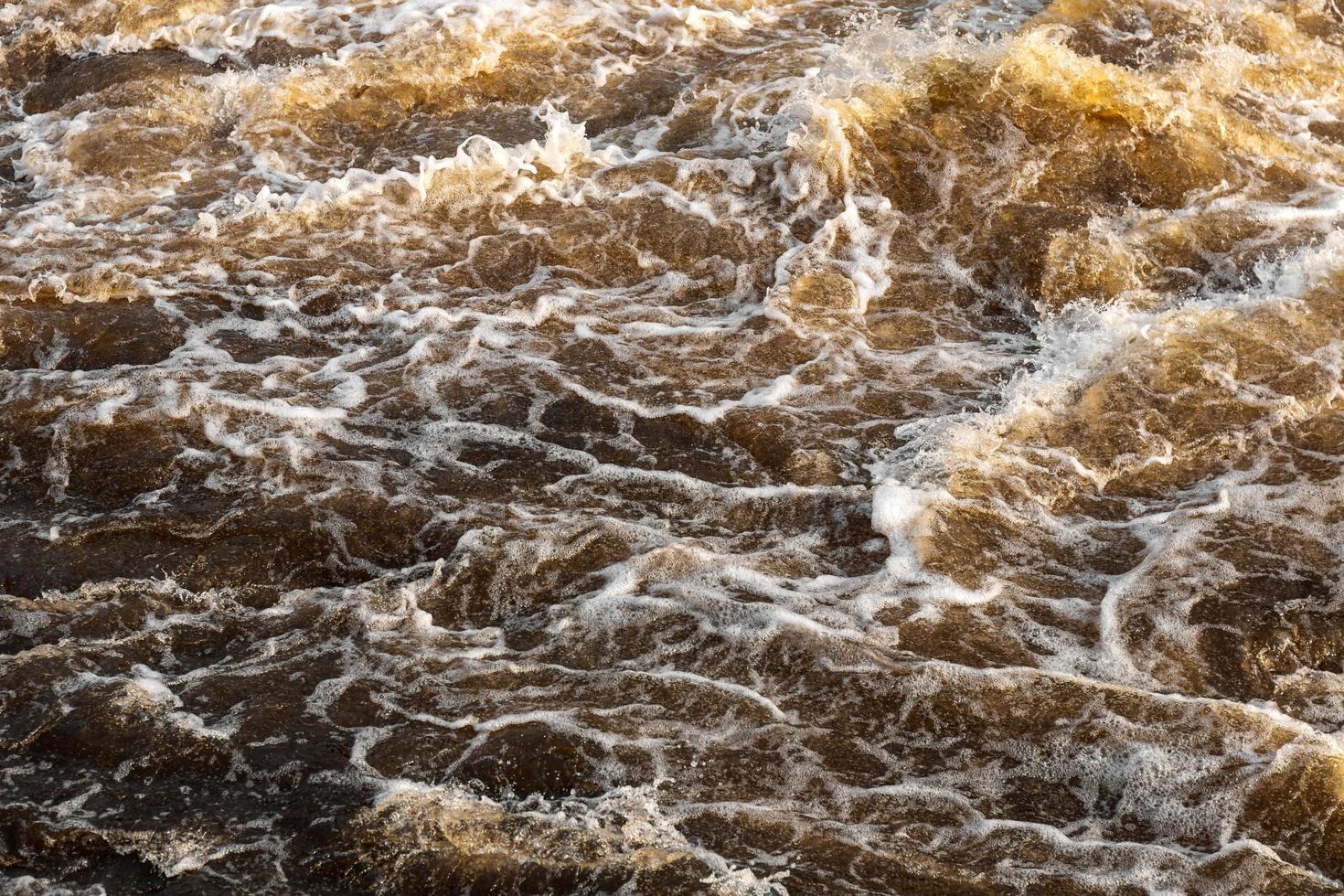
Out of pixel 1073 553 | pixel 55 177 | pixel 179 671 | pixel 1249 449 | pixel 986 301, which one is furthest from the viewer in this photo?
pixel 55 177

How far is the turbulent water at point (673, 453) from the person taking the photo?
3795 mm

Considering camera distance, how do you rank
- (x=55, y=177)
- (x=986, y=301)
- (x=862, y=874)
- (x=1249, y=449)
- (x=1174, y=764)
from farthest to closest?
(x=55, y=177), (x=986, y=301), (x=1249, y=449), (x=1174, y=764), (x=862, y=874)

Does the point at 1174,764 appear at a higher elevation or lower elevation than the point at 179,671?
lower

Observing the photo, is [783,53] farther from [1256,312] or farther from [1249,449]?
[1249,449]

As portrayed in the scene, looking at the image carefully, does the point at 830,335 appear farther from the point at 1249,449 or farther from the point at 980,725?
the point at 980,725

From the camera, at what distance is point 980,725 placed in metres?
4.19

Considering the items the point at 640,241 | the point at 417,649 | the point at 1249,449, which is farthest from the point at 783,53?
the point at 417,649

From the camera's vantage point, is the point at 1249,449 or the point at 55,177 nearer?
the point at 1249,449

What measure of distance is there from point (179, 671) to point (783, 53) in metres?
6.66

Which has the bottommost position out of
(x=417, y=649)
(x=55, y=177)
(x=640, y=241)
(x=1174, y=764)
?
(x=1174, y=764)

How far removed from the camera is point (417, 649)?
4.42 meters

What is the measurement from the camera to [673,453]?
5625mm

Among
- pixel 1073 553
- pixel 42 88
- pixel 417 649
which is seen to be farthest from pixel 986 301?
pixel 42 88

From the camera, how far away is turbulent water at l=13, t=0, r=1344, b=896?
3.79 metres
